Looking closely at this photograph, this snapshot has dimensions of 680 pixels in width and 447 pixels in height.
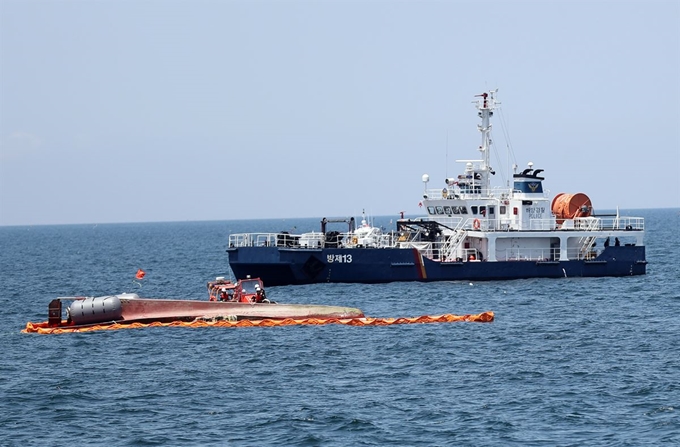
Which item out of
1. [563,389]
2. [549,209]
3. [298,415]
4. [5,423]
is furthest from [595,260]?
[5,423]

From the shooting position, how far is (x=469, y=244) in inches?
2216

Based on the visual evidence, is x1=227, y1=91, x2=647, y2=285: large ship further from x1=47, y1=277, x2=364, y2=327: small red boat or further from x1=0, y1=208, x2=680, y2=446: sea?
x1=47, y1=277, x2=364, y2=327: small red boat

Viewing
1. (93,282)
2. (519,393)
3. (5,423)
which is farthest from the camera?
(93,282)

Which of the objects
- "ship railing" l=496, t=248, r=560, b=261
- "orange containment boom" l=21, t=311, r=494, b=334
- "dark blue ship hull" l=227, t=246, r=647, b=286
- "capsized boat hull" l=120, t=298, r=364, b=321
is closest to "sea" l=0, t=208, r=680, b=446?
"orange containment boom" l=21, t=311, r=494, b=334

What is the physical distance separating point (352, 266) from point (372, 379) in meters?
22.4

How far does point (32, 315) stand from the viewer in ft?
155

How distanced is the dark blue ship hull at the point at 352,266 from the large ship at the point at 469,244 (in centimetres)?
5

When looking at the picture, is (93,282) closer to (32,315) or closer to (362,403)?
(32,315)

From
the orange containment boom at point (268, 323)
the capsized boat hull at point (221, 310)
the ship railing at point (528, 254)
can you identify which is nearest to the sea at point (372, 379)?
the orange containment boom at point (268, 323)

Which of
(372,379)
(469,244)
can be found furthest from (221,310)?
(469,244)

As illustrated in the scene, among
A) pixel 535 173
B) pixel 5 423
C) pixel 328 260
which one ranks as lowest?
pixel 5 423

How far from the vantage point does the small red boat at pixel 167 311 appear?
41.5 meters

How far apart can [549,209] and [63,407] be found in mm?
35538

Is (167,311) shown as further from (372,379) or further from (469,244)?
(469,244)
